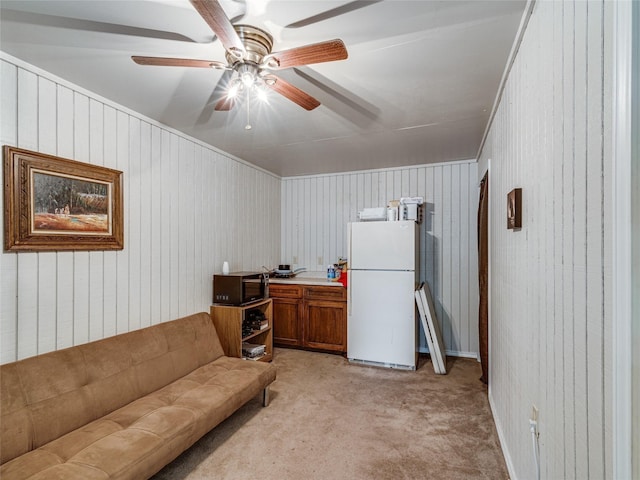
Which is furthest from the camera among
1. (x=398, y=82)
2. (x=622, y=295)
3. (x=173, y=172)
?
(x=173, y=172)

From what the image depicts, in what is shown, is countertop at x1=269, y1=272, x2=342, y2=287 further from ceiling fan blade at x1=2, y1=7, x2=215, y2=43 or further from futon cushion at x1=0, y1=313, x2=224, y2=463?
ceiling fan blade at x1=2, y1=7, x2=215, y2=43

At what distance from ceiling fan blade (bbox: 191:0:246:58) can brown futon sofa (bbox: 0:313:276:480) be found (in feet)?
6.43

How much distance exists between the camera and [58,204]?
2.14 m

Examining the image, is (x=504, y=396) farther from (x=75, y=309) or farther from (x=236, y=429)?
(x=75, y=309)

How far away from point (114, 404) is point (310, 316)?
7.92ft

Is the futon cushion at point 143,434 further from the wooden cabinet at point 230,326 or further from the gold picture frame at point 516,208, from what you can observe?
the gold picture frame at point 516,208

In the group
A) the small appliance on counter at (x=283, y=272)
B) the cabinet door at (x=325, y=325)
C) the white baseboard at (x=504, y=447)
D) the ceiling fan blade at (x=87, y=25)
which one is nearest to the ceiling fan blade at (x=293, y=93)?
the ceiling fan blade at (x=87, y=25)

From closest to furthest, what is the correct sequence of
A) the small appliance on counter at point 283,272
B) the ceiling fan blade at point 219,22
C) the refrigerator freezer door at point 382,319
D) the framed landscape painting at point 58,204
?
the ceiling fan blade at point 219,22 < the framed landscape painting at point 58,204 < the refrigerator freezer door at point 382,319 < the small appliance on counter at point 283,272

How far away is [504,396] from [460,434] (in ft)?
1.50

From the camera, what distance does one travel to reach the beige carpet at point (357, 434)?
2010 millimetres

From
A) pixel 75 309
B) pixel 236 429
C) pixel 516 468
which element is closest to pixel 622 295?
pixel 516 468

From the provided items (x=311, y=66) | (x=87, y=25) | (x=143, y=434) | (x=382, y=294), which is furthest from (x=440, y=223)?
(x=87, y=25)

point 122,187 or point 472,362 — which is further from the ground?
point 122,187

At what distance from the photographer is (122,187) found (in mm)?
2568
